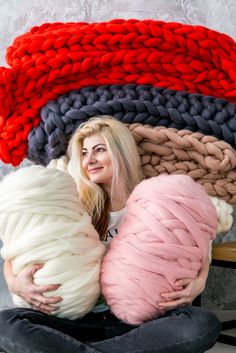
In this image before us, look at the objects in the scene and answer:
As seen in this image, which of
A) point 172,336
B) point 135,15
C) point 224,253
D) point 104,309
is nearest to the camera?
point 172,336

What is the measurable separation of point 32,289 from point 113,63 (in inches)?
18.4

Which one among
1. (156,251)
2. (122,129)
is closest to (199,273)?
(156,251)

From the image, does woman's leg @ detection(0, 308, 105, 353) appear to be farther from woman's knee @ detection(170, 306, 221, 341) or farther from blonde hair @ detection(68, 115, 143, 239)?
blonde hair @ detection(68, 115, 143, 239)

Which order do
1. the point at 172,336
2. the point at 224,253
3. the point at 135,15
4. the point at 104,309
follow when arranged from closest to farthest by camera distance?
the point at 172,336 → the point at 104,309 → the point at 224,253 → the point at 135,15

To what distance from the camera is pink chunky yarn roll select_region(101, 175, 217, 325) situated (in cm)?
89

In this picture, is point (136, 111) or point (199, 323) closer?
point (199, 323)

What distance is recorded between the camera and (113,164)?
1091 mm

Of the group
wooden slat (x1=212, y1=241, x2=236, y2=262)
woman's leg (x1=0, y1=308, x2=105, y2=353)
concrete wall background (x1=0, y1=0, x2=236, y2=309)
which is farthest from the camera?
concrete wall background (x1=0, y1=0, x2=236, y2=309)

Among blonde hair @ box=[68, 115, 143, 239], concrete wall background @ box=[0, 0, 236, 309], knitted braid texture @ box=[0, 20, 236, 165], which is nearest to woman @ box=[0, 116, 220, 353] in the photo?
blonde hair @ box=[68, 115, 143, 239]

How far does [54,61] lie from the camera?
1095mm

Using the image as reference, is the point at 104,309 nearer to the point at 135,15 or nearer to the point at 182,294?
the point at 182,294

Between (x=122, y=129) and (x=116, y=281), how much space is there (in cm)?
31

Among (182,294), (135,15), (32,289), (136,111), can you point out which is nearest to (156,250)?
(182,294)

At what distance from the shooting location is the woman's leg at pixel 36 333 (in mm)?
818
